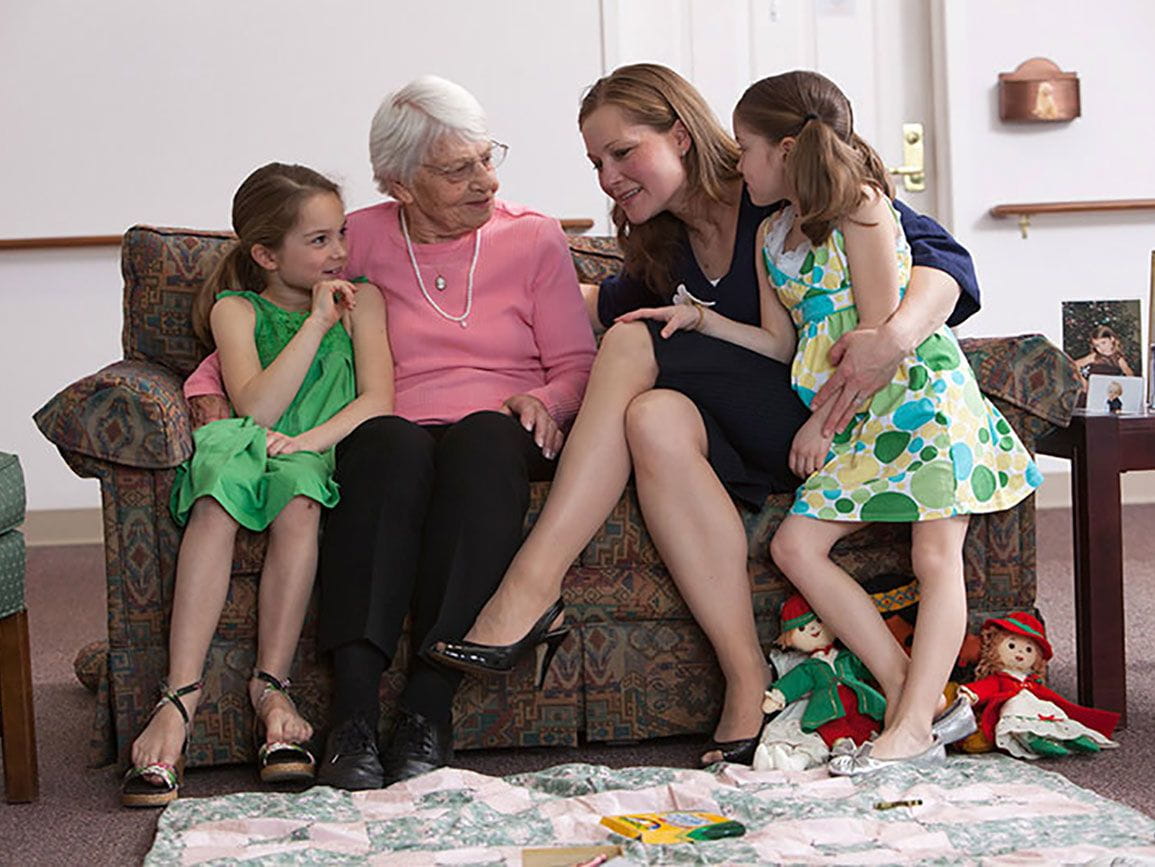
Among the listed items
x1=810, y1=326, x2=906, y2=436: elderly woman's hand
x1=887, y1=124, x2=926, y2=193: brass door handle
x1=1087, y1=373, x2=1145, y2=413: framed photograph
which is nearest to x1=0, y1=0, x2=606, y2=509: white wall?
x1=887, y1=124, x2=926, y2=193: brass door handle

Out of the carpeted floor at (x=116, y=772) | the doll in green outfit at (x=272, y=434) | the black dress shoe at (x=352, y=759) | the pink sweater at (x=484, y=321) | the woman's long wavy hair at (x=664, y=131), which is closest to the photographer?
the carpeted floor at (x=116, y=772)

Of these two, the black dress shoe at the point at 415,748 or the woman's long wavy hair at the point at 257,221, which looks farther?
the woman's long wavy hair at the point at 257,221

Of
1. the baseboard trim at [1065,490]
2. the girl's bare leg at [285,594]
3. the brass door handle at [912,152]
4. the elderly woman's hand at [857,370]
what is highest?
the brass door handle at [912,152]

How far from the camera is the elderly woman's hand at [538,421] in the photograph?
2353 millimetres

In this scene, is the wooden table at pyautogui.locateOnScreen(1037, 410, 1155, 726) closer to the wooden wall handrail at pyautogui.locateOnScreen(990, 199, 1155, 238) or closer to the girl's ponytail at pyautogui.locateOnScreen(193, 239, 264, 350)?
the girl's ponytail at pyautogui.locateOnScreen(193, 239, 264, 350)

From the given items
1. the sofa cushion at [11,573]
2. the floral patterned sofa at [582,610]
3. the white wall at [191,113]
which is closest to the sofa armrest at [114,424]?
the floral patterned sofa at [582,610]

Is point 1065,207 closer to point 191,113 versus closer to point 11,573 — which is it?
point 191,113

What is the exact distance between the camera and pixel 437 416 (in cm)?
247

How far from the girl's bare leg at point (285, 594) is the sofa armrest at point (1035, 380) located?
1.00m

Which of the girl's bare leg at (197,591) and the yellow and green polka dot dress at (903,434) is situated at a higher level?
the yellow and green polka dot dress at (903,434)

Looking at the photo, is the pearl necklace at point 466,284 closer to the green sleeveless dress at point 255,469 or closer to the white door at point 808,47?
the green sleeveless dress at point 255,469

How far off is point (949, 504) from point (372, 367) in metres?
0.91

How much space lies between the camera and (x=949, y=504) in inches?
85.3

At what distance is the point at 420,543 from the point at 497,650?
19 centimetres
